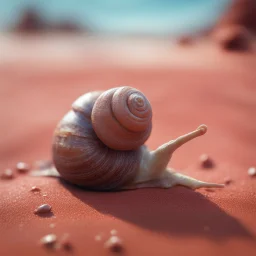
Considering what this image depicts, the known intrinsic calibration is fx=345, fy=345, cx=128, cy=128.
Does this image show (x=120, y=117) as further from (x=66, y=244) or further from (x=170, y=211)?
(x=66, y=244)

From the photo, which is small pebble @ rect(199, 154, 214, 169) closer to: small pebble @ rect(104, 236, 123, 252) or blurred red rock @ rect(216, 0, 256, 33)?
small pebble @ rect(104, 236, 123, 252)

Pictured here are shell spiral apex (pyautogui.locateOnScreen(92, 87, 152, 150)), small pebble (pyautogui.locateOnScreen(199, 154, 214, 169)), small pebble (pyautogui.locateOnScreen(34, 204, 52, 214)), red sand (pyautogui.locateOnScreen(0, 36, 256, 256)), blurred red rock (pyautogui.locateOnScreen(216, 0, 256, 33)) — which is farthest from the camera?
blurred red rock (pyautogui.locateOnScreen(216, 0, 256, 33))

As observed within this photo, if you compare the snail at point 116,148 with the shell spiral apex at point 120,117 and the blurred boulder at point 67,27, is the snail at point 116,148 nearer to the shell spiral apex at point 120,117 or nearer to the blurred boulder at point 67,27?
the shell spiral apex at point 120,117

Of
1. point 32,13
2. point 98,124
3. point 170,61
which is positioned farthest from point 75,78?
point 32,13

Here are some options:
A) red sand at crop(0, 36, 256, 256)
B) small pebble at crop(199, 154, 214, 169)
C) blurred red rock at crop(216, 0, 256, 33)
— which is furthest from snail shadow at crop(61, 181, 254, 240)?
blurred red rock at crop(216, 0, 256, 33)


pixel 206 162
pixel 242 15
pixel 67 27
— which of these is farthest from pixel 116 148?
pixel 67 27
